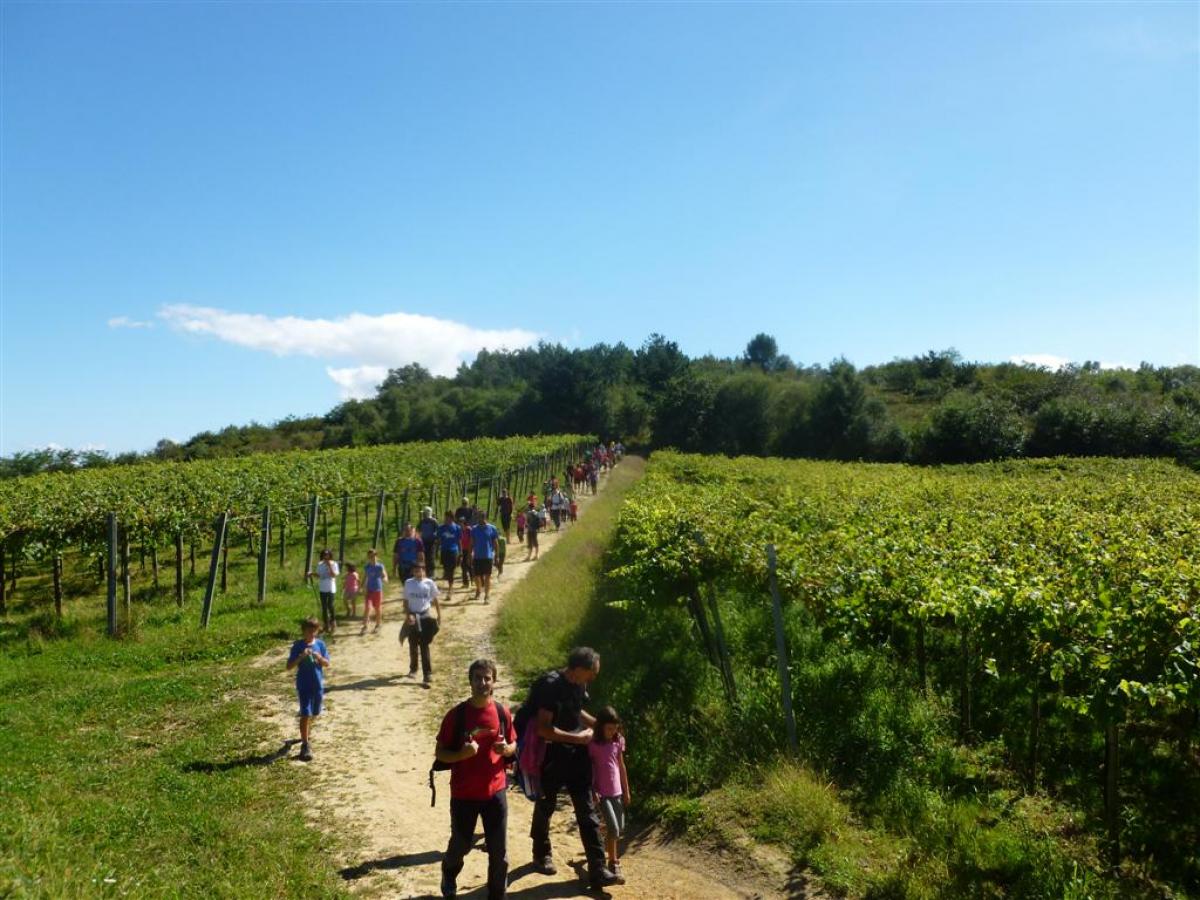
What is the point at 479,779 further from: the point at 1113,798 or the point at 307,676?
Result: the point at 1113,798

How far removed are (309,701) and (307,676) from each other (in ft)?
0.91

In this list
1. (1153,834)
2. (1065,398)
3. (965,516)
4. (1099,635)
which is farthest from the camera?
(1065,398)

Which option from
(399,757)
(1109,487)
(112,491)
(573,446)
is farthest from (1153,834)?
(573,446)

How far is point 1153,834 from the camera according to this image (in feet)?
20.5

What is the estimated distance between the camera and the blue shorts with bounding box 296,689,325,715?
8.23m

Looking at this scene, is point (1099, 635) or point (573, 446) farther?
point (573, 446)

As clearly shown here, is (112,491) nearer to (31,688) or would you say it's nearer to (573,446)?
(31,688)

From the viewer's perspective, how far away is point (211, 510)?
59.2 ft

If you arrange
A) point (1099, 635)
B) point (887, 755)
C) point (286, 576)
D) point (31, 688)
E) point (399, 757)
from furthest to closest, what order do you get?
point (286, 576)
point (31, 688)
point (399, 757)
point (887, 755)
point (1099, 635)

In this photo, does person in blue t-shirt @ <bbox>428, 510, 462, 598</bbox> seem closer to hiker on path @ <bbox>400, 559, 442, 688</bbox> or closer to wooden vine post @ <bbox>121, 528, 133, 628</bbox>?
hiker on path @ <bbox>400, 559, 442, 688</bbox>

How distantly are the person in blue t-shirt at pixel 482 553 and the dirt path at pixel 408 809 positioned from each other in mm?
3637

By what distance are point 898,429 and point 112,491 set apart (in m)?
46.6

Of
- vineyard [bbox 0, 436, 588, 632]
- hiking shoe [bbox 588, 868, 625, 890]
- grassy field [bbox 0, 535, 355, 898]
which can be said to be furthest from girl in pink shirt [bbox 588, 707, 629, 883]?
vineyard [bbox 0, 436, 588, 632]

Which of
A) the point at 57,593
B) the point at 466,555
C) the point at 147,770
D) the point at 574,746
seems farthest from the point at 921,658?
the point at 57,593
